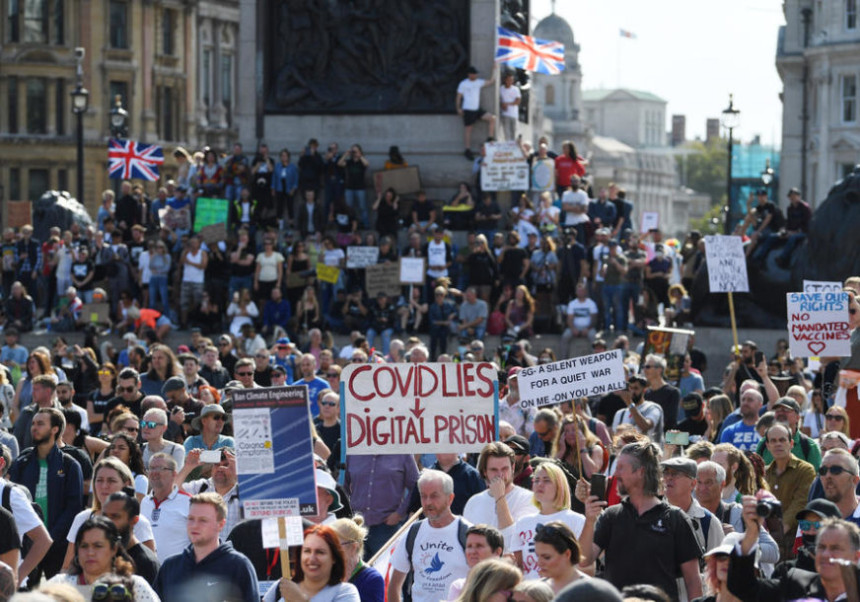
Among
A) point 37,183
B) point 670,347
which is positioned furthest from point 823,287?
point 37,183

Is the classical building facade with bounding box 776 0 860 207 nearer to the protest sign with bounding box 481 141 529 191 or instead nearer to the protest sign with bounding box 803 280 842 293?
the protest sign with bounding box 481 141 529 191

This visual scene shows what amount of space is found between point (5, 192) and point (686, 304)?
5186 cm

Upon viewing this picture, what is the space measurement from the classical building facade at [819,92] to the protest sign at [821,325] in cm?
5680

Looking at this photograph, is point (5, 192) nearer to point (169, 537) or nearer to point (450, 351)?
point (450, 351)

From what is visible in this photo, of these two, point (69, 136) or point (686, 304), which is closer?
point (686, 304)

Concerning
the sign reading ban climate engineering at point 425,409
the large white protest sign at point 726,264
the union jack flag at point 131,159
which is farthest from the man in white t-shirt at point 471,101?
the sign reading ban climate engineering at point 425,409

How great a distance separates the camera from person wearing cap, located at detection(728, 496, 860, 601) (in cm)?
796

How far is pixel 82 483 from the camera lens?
39.7 ft

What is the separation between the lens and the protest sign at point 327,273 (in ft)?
84.0

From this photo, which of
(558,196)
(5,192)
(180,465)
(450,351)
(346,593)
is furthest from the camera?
(5,192)

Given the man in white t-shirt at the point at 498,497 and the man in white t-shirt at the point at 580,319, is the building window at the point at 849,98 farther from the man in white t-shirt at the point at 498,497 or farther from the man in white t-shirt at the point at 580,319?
the man in white t-shirt at the point at 498,497

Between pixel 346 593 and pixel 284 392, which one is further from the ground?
pixel 284 392

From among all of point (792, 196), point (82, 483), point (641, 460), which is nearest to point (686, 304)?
point (792, 196)

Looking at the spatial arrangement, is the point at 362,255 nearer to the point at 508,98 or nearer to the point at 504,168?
→ the point at 504,168
